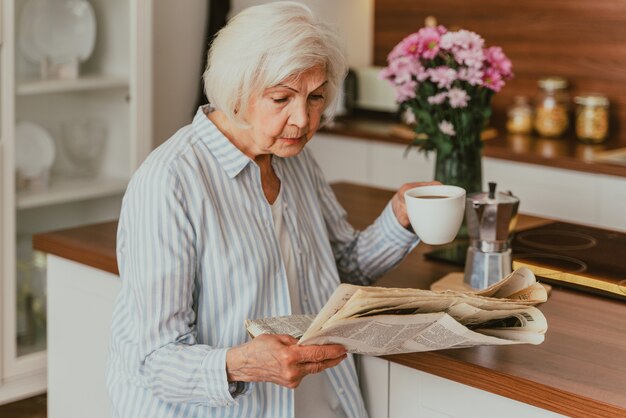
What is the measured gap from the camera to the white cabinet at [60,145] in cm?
305

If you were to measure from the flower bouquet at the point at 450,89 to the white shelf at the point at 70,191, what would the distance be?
138cm

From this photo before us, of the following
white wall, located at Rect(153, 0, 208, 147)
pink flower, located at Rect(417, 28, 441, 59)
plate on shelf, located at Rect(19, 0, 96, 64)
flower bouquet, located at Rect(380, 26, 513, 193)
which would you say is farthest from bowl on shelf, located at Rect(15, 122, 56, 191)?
pink flower, located at Rect(417, 28, 441, 59)

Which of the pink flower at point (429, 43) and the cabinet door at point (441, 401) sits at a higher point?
the pink flower at point (429, 43)

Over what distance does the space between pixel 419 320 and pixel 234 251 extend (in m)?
0.37

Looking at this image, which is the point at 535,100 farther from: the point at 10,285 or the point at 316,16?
the point at 316,16

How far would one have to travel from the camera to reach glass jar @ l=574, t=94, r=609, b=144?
3.75 meters

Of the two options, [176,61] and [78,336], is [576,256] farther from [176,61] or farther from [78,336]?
[176,61]

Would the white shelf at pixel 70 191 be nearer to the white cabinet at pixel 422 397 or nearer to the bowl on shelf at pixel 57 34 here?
the bowl on shelf at pixel 57 34

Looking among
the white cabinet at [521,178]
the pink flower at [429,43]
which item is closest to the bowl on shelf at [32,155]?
the white cabinet at [521,178]

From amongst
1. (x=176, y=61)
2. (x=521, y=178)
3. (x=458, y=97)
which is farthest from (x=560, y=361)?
(x=176, y=61)

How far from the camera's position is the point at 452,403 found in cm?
168

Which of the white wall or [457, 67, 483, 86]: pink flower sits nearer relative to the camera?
[457, 67, 483, 86]: pink flower

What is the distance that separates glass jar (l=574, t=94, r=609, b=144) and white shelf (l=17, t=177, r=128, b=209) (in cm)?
168

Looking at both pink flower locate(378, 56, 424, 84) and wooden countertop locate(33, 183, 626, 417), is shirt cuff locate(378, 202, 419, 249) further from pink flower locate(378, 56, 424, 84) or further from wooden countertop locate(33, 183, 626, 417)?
pink flower locate(378, 56, 424, 84)
